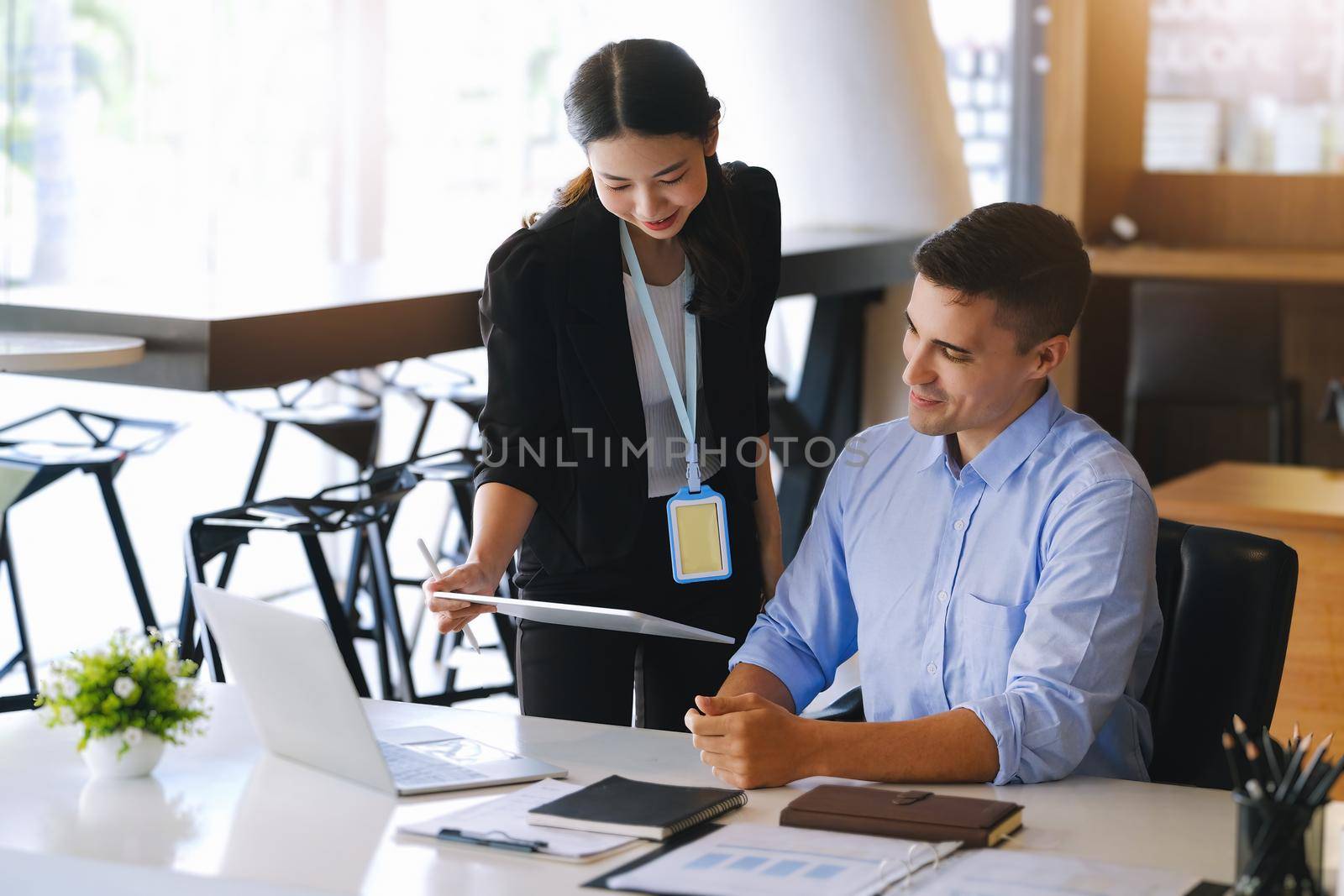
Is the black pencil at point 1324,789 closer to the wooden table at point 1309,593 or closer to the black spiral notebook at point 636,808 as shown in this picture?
the black spiral notebook at point 636,808

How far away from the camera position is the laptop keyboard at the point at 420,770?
145cm

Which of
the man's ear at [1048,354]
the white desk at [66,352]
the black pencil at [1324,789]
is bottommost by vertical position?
the black pencil at [1324,789]

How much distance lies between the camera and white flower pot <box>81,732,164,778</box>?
1.46 meters

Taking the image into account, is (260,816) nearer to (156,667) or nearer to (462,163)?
(156,667)

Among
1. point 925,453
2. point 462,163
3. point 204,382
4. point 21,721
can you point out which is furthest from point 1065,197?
point 21,721

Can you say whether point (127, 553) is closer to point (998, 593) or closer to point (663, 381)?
point (663, 381)

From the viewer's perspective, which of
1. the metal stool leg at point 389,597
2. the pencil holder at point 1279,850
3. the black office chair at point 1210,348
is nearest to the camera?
the pencil holder at point 1279,850

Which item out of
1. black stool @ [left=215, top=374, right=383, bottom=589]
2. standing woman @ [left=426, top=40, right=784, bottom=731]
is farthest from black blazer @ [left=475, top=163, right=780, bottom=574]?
black stool @ [left=215, top=374, right=383, bottom=589]

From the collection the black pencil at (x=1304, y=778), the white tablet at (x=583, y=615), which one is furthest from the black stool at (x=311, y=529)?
the black pencil at (x=1304, y=778)

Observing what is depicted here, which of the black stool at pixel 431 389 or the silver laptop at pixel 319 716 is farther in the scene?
the black stool at pixel 431 389

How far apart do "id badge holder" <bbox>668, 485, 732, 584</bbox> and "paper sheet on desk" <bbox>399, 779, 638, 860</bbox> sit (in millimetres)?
623

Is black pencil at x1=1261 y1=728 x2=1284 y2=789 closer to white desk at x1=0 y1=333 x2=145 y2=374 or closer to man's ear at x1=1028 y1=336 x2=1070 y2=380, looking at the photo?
man's ear at x1=1028 y1=336 x2=1070 y2=380

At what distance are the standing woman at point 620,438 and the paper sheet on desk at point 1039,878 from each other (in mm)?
789

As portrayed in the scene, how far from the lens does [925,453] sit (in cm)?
178
